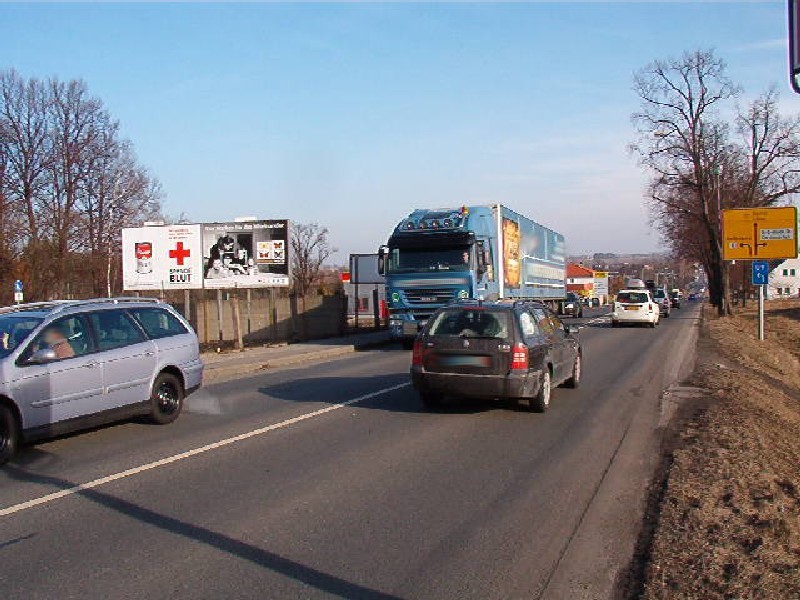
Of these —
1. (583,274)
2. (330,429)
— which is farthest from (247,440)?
(583,274)

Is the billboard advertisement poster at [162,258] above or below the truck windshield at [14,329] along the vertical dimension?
above

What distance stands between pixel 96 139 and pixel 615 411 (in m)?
41.3

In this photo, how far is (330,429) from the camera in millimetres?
10258

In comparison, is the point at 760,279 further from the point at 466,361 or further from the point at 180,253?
the point at 466,361

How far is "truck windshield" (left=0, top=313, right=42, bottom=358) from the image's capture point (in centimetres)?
868

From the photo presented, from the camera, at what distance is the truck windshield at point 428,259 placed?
72.4ft

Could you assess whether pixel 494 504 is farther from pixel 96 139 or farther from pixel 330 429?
pixel 96 139

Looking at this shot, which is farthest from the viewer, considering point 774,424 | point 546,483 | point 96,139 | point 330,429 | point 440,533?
point 96,139

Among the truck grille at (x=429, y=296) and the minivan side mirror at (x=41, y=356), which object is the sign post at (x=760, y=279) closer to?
the truck grille at (x=429, y=296)

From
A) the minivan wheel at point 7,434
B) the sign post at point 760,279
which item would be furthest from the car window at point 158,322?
the sign post at point 760,279

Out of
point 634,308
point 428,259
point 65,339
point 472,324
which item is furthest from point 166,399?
point 634,308

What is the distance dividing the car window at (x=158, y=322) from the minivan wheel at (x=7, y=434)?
2.45m

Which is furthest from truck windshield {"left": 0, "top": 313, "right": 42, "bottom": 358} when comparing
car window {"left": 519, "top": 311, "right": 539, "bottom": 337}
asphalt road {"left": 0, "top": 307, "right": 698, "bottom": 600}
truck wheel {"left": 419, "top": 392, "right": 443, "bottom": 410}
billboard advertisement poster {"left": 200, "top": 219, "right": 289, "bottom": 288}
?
billboard advertisement poster {"left": 200, "top": 219, "right": 289, "bottom": 288}

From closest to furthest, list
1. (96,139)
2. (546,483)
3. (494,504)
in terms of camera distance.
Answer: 1. (494,504)
2. (546,483)
3. (96,139)
